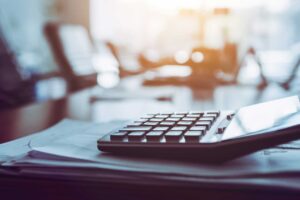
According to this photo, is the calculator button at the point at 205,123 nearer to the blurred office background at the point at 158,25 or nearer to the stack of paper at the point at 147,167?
the stack of paper at the point at 147,167

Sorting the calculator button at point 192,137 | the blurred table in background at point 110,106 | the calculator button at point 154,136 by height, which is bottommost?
the calculator button at point 192,137

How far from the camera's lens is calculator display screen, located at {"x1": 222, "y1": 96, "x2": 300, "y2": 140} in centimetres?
35

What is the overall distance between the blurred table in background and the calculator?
0.24 m

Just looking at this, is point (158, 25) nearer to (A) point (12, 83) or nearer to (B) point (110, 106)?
(A) point (12, 83)

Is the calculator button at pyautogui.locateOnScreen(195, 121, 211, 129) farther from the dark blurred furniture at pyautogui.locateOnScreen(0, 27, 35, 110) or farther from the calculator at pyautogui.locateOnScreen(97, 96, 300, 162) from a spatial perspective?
the dark blurred furniture at pyautogui.locateOnScreen(0, 27, 35, 110)

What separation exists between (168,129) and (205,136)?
0.04 m

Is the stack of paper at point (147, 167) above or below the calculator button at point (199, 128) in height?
below

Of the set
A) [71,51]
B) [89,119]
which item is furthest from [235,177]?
[71,51]

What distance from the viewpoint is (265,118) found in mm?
396

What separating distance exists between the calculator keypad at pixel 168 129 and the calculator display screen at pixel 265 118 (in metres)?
0.02

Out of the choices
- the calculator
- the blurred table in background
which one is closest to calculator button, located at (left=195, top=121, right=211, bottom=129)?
the calculator

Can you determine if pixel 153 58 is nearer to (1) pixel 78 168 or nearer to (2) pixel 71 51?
(2) pixel 71 51

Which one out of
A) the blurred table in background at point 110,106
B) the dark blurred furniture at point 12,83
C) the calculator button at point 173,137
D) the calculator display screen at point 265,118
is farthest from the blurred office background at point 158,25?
the calculator button at point 173,137

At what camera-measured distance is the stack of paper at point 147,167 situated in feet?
0.99
